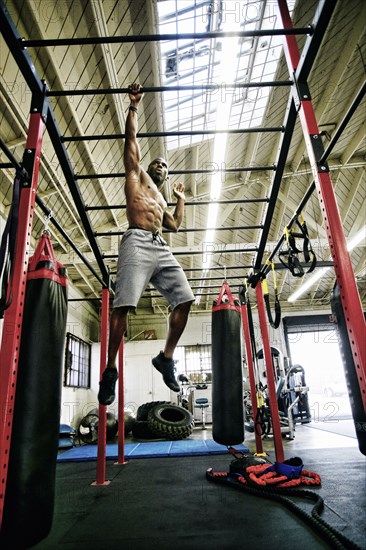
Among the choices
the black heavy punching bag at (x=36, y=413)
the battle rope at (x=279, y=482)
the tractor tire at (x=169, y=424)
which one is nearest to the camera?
the black heavy punching bag at (x=36, y=413)

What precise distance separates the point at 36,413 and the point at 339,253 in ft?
4.85

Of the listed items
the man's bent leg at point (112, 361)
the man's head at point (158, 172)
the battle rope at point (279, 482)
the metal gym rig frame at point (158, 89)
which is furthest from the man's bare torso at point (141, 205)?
the battle rope at point (279, 482)

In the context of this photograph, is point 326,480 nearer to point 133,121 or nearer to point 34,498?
point 34,498

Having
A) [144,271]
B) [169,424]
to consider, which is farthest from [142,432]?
[144,271]

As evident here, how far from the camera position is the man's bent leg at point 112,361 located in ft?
6.67

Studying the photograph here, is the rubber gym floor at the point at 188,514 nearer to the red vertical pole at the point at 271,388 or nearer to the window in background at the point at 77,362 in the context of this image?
the red vertical pole at the point at 271,388

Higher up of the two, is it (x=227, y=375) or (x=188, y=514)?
(x=227, y=375)

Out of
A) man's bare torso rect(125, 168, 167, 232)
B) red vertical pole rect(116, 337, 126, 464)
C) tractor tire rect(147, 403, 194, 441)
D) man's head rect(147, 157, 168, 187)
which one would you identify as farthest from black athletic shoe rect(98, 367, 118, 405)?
tractor tire rect(147, 403, 194, 441)

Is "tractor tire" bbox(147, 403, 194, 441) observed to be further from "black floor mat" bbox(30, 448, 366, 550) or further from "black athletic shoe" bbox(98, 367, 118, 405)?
"black athletic shoe" bbox(98, 367, 118, 405)

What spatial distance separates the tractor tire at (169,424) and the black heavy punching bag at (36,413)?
19.6ft

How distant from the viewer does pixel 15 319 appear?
1.43m

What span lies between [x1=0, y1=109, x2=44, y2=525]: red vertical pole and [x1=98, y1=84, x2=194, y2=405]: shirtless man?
72 centimetres

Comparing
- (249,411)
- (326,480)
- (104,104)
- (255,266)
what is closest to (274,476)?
(326,480)

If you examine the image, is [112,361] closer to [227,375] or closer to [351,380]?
[227,375]
